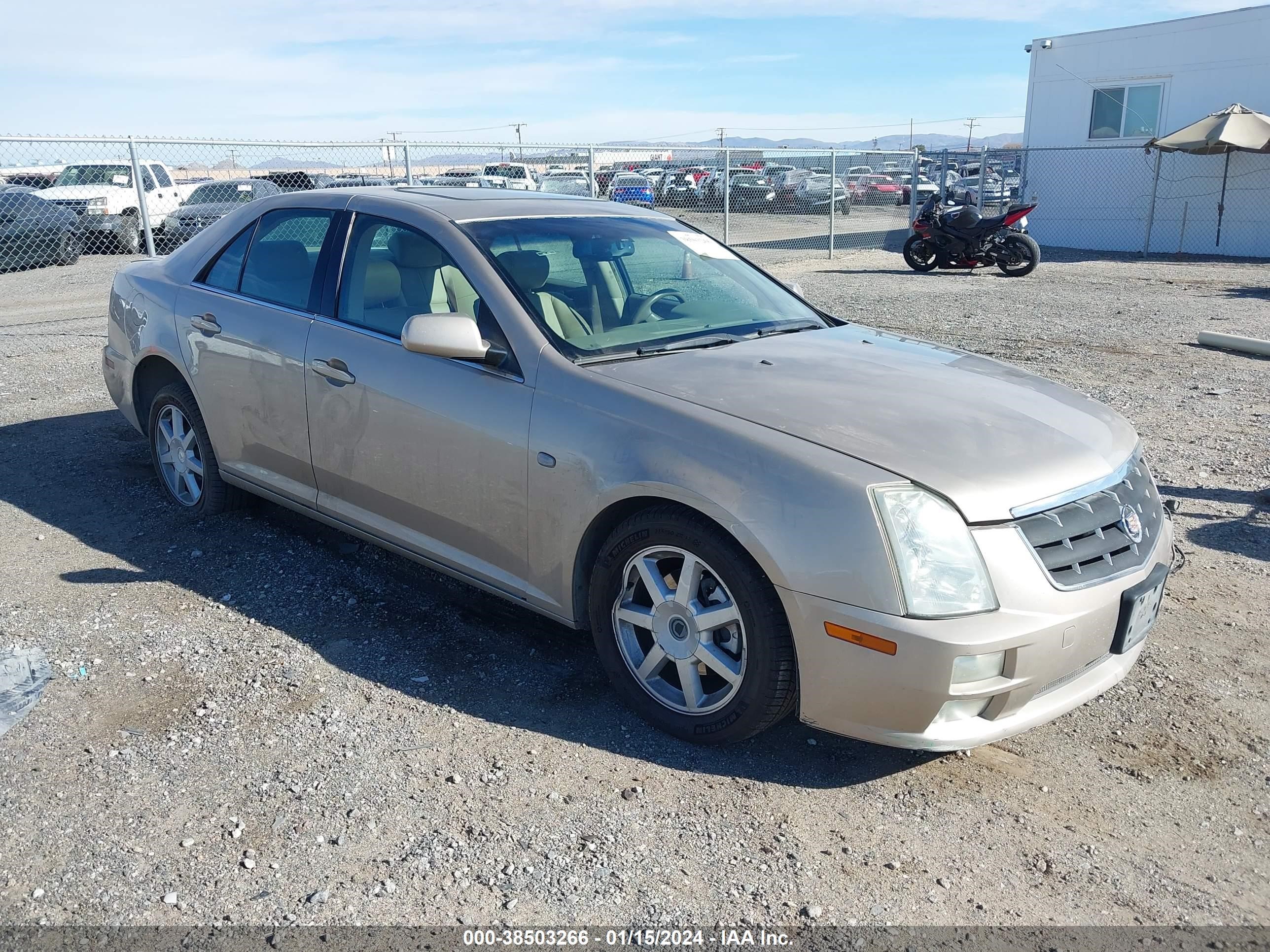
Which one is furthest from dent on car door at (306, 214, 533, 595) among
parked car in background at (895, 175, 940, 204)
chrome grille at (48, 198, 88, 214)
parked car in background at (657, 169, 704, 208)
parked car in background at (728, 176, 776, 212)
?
parked car in background at (895, 175, 940, 204)

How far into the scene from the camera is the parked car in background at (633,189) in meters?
19.5

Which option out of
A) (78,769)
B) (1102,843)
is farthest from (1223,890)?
(78,769)

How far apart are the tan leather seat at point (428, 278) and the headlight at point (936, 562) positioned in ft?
6.06

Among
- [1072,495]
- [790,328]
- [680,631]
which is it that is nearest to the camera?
[1072,495]

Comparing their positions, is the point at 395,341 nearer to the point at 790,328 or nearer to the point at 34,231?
the point at 790,328

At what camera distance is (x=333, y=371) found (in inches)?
162

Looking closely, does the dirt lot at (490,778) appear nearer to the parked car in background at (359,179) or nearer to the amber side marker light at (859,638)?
the amber side marker light at (859,638)

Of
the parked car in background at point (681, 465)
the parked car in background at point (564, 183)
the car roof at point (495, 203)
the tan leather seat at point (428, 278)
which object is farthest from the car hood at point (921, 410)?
the parked car in background at point (564, 183)

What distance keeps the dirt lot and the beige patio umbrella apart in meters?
16.5

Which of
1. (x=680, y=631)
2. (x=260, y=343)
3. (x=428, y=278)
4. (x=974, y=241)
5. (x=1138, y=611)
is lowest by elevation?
(x=680, y=631)

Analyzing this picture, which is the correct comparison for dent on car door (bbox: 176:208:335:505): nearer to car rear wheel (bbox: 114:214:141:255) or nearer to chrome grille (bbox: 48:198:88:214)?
car rear wheel (bbox: 114:214:141:255)

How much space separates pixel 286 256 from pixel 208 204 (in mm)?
15649

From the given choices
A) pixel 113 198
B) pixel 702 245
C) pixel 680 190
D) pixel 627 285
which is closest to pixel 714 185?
pixel 680 190

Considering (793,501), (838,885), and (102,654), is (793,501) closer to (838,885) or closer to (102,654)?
(838,885)
